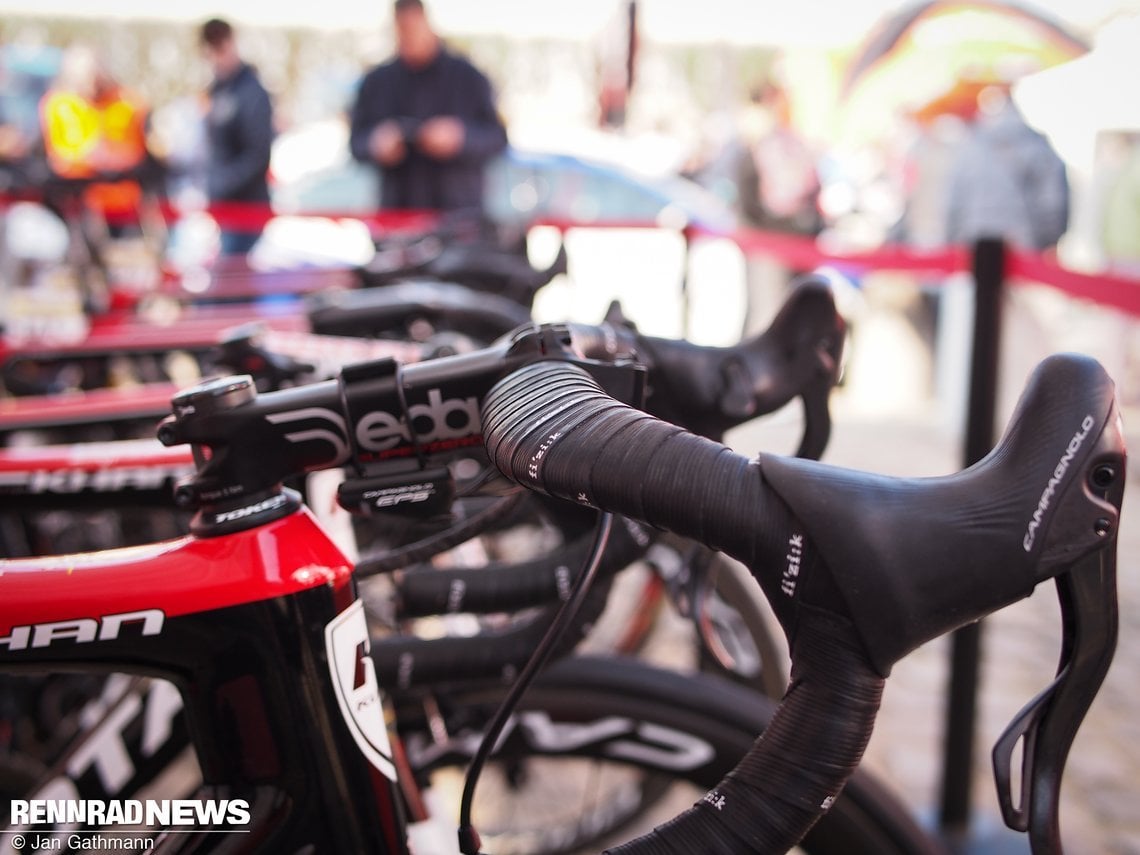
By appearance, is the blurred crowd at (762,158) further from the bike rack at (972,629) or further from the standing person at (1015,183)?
the bike rack at (972,629)

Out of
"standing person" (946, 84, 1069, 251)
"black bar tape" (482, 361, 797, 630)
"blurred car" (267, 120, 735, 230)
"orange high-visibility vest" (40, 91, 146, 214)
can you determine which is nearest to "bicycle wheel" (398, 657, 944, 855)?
"black bar tape" (482, 361, 797, 630)

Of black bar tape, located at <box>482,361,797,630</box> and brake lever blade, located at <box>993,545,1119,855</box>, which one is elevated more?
black bar tape, located at <box>482,361,797,630</box>

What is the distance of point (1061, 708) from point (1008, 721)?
1.66 m

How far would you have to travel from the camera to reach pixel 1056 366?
0.55m

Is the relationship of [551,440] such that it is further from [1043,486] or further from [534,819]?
[534,819]

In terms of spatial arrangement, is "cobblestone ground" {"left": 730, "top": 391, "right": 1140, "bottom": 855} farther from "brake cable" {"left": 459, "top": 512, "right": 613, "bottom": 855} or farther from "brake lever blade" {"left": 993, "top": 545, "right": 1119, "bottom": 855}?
"brake lever blade" {"left": 993, "top": 545, "right": 1119, "bottom": 855}

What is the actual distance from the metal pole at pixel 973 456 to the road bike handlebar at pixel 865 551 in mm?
1431

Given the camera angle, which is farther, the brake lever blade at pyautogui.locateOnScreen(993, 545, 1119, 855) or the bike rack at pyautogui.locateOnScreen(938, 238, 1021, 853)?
the bike rack at pyautogui.locateOnScreen(938, 238, 1021, 853)

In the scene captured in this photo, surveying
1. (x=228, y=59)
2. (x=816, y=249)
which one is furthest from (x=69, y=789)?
(x=228, y=59)

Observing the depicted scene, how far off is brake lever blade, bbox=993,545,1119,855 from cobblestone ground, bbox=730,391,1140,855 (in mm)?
1574

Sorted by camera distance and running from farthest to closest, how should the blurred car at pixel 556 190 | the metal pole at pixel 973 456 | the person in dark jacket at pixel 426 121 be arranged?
1. the blurred car at pixel 556 190
2. the person in dark jacket at pixel 426 121
3. the metal pole at pixel 973 456

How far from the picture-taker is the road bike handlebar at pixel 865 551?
0.52 meters

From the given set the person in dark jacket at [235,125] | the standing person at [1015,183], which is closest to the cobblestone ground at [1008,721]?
the standing person at [1015,183]

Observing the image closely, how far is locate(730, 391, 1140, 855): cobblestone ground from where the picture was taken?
2.08m
